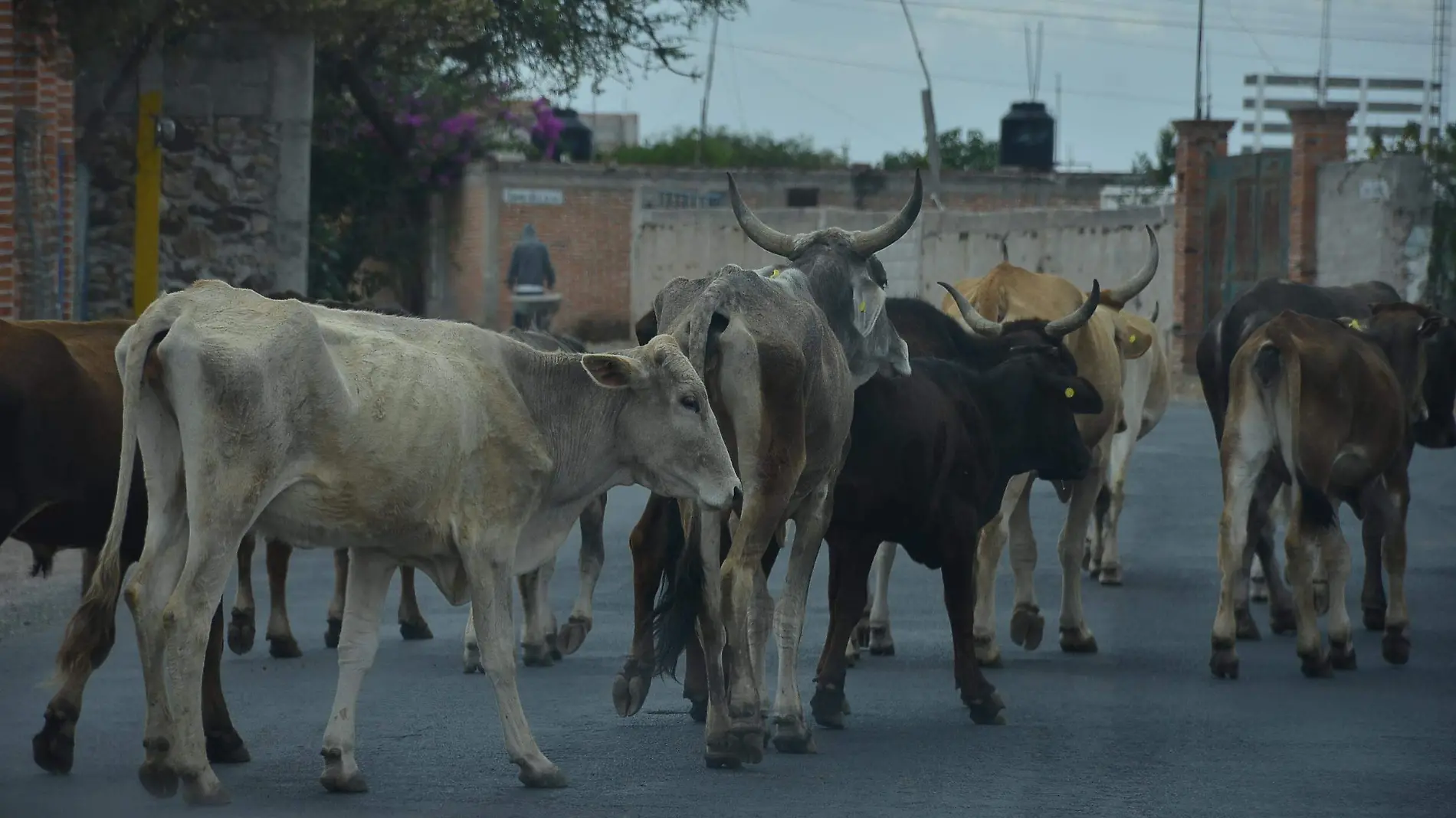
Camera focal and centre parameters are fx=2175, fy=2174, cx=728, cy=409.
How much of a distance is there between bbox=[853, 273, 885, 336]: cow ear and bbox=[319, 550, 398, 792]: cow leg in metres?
2.57

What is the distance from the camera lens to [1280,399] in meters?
10.6

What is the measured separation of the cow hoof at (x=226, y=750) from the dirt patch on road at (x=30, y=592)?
315 cm

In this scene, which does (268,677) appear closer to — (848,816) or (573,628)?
(573,628)

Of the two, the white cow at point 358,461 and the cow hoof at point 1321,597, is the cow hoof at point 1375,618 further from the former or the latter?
the white cow at point 358,461

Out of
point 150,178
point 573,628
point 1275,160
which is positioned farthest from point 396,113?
point 573,628

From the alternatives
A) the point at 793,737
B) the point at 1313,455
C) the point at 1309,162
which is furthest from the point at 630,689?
the point at 1309,162

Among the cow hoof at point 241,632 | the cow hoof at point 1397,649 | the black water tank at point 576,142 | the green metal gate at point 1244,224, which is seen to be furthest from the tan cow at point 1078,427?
the black water tank at point 576,142

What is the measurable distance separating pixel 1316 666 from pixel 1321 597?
173 cm

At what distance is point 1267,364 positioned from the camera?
10.6m

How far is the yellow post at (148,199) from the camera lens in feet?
64.1

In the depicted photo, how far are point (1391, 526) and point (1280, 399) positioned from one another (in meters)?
1.04

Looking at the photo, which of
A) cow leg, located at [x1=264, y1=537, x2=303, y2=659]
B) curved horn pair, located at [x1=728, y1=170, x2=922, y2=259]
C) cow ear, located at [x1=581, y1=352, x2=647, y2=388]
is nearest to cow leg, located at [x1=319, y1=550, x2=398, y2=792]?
cow ear, located at [x1=581, y1=352, x2=647, y2=388]

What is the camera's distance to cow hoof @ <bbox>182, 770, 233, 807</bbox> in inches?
279

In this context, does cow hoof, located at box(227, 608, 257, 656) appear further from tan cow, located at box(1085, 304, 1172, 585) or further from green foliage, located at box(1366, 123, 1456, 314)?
green foliage, located at box(1366, 123, 1456, 314)
